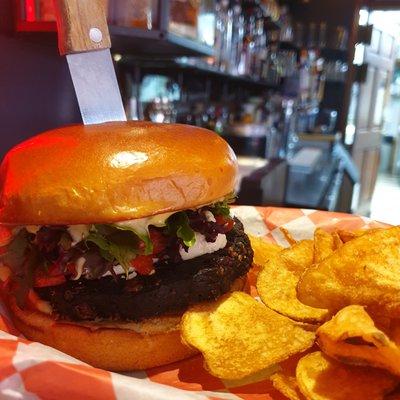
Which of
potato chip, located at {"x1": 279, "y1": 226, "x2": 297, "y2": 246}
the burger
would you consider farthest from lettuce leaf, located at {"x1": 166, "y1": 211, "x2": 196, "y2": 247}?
potato chip, located at {"x1": 279, "y1": 226, "x2": 297, "y2": 246}

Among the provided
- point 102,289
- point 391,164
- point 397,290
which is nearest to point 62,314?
point 102,289

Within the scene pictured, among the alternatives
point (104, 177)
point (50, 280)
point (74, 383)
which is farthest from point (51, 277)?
point (74, 383)

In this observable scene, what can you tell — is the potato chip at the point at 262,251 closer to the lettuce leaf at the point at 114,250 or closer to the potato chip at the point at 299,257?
the potato chip at the point at 299,257

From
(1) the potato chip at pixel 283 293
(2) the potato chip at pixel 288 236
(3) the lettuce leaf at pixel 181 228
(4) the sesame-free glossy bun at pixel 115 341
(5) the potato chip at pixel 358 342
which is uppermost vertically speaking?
(3) the lettuce leaf at pixel 181 228

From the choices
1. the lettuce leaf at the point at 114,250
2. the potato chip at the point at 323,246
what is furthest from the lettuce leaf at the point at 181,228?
the potato chip at the point at 323,246

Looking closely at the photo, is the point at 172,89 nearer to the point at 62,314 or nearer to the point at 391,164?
the point at 62,314

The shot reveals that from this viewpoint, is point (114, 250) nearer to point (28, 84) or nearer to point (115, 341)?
point (115, 341)

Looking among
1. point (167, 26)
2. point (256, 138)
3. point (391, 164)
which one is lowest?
point (391, 164)
